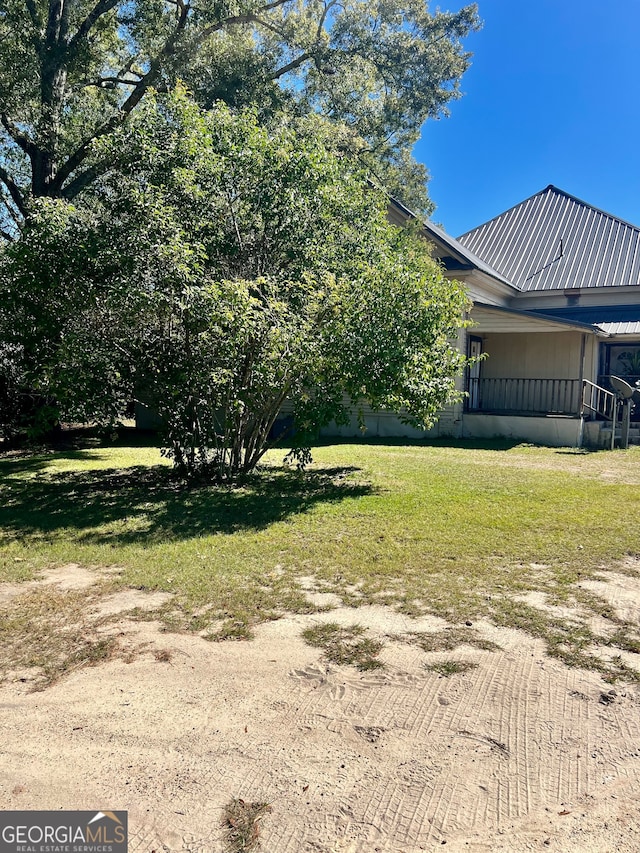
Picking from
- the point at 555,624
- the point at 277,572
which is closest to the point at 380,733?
the point at 555,624

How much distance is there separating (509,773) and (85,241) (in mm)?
7275

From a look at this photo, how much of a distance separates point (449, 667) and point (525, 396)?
14767 millimetres

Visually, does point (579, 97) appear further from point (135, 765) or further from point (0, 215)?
point (135, 765)

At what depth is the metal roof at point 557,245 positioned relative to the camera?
63.3ft

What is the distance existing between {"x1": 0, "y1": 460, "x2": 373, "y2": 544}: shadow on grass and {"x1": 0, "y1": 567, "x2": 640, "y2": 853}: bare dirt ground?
2999 mm

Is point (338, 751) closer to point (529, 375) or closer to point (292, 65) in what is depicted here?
point (529, 375)

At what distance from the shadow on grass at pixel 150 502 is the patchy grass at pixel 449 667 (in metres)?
3.41

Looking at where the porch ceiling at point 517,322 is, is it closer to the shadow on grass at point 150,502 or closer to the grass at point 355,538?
the grass at point 355,538

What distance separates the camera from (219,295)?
7.14 m

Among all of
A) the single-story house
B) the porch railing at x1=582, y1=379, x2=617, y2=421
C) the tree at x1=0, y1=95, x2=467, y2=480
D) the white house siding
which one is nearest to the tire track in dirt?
the tree at x1=0, y1=95, x2=467, y2=480

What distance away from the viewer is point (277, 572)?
512 cm

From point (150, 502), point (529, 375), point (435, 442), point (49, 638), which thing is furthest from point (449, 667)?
point (529, 375)

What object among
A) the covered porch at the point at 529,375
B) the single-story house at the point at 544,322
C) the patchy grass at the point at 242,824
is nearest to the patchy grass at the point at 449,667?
the patchy grass at the point at 242,824

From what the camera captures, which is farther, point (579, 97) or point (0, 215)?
point (579, 97)
